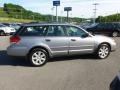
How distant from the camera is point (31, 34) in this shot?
1056 centimetres

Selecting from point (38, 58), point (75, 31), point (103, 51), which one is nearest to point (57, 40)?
point (75, 31)

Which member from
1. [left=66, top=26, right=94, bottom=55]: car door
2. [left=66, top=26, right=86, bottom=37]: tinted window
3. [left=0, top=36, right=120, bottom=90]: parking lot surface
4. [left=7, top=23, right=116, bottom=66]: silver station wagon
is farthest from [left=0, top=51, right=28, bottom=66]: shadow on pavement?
[left=66, top=26, right=86, bottom=37]: tinted window

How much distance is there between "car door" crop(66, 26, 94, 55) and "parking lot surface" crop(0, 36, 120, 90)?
0.43m

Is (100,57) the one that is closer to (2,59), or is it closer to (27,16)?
(2,59)

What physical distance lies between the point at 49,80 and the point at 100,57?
4.21m

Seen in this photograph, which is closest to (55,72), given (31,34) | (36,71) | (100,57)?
(36,71)

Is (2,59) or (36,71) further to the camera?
(2,59)

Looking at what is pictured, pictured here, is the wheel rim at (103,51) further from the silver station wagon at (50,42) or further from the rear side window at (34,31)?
the rear side window at (34,31)

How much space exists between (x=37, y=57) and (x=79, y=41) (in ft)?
5.89

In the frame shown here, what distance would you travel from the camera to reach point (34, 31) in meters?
10.7

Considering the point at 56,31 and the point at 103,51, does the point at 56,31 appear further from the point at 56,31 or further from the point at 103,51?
the point at 103,51

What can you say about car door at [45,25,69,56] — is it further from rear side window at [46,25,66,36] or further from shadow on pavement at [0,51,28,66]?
shadow on pavement at [0,51,28,66]

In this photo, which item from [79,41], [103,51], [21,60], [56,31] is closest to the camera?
[56,31]

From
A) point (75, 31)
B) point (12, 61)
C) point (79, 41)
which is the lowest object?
point (12, 61)
